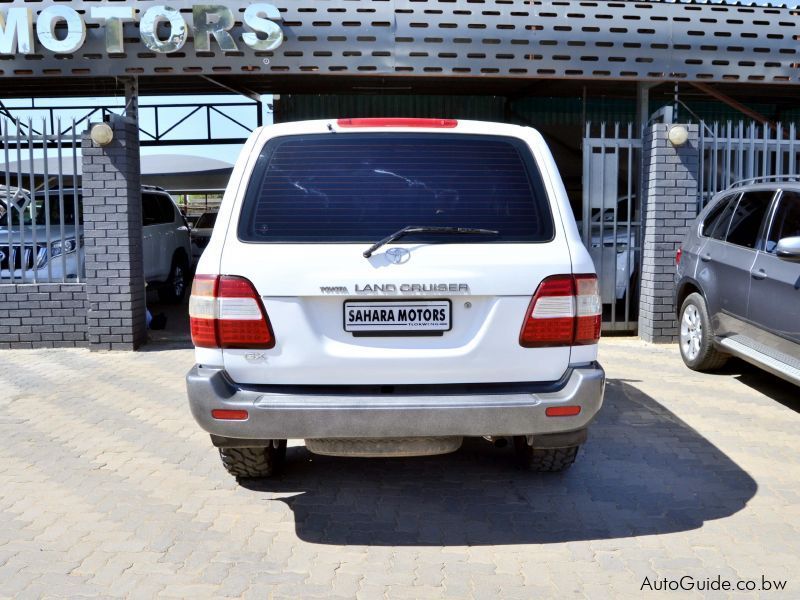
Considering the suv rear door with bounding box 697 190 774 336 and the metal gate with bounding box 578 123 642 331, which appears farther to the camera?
the metal gate with bounding box 578 123 642 331

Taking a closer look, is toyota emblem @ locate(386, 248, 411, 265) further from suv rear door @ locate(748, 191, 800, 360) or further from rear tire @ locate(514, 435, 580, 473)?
suv rear door @ locate(748, 191, 800, 360)

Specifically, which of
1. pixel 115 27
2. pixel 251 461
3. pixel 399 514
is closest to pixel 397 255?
pixel 399 514

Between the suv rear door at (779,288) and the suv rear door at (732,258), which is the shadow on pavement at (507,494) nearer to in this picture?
the suv rear door at (779,288)

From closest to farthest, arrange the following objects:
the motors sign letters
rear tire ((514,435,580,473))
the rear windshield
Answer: the rear windshield, rear tire ((514,435,580,473)), the motors sign letters

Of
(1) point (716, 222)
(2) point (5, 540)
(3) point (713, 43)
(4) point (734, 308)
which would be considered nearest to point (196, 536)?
(2) point (5, 540)

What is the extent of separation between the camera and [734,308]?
260 inches

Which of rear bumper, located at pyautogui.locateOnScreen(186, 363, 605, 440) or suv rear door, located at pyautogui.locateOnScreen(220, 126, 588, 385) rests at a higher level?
suv rear door, located at pyautogui.locateOnScreen(220, 126, 588, 385)

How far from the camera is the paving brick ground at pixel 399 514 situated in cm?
344

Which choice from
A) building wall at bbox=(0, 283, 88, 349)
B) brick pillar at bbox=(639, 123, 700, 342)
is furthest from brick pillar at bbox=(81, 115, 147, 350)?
brick pillar at bbox=(639, 123, 700, 342)

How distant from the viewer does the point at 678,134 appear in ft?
28.5

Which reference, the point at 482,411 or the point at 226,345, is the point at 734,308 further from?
the point at 226,345

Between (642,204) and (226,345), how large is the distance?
22.5 feet

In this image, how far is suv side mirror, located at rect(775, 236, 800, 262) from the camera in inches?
215

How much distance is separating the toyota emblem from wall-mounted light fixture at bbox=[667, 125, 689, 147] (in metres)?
6.04
